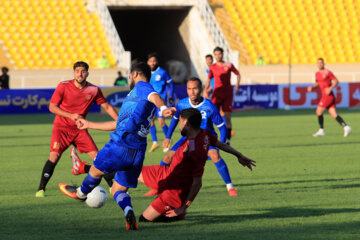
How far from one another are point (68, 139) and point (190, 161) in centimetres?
287

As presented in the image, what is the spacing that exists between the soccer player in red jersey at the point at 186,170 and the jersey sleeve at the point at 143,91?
0.51m

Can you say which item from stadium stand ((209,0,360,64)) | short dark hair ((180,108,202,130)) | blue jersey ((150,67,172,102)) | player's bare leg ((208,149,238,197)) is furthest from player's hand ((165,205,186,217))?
stadium stand ((209,0,360,64))

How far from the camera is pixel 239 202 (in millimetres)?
9672

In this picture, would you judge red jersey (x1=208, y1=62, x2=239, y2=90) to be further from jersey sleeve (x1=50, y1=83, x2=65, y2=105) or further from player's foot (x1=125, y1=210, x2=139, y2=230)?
player's foot (x1=125, y1=210, x2=139, y2=230)

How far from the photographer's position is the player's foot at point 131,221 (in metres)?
7.53

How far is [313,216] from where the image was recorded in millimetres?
8500

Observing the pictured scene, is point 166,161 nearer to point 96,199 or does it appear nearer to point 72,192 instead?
point 72,192

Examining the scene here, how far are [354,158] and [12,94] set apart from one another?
19032mm

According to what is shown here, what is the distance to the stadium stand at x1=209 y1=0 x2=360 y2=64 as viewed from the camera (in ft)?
136

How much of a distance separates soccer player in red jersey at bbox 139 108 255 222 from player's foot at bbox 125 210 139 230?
0.49 meters

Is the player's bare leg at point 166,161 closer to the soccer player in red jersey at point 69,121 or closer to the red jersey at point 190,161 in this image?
the soccer player in red jersey at point 69,121

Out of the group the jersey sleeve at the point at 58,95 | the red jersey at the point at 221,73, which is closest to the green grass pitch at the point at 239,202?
the jersey sleeve at the point at 58,95

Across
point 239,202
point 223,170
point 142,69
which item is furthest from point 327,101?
point 142,69

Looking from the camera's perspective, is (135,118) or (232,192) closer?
(135,118)
